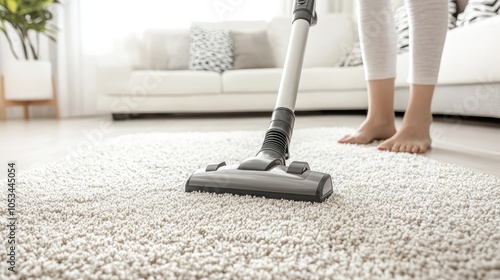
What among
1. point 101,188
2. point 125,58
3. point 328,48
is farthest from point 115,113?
point 101,188

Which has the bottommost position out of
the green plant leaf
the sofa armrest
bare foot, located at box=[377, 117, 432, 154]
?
bare foot, located at box=[377, 117, 432, 154]

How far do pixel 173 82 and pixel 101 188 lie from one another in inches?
87.4

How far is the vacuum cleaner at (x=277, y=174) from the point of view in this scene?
700 mm

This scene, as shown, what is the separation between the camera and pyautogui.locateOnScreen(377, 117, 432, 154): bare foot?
1.25 m

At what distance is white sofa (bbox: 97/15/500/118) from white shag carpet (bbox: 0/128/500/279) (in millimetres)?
1378

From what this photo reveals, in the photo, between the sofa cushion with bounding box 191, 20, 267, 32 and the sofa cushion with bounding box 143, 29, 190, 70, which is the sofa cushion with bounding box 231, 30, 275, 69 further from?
the sofa cushion with bounding box 143, 29, 190, 70

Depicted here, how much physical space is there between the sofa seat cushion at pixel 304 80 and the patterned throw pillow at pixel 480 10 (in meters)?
0.82

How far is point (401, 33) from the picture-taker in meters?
2.83

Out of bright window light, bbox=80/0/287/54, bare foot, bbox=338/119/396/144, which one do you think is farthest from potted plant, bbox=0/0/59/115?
bare foot, bbox=338/119/396/144

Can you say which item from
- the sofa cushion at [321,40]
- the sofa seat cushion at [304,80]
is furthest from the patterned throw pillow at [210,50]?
the sofa cushion at [321,40]

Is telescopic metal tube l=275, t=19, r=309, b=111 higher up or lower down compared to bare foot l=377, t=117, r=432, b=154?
higher up

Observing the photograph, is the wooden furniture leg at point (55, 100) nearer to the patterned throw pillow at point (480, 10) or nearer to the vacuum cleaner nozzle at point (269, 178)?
the patterned throw pillow at point (480, 10)

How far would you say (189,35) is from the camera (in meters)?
3.53

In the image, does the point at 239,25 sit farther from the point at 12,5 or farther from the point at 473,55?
the point at 473,55
